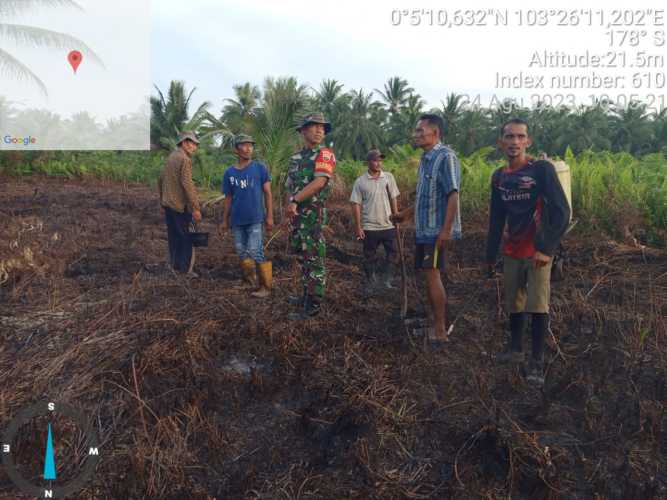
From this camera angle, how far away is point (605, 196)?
21.4 ft

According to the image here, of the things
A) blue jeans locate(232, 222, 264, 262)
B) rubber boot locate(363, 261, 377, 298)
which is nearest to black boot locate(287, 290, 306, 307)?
blue jeans locate(232, 222, 264, 262)

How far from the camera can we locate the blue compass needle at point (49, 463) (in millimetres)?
2131

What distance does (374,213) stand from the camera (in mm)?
4977

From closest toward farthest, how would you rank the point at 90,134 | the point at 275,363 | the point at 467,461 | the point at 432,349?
the point at 467,461 < the point at 275,363 < the point at 432,349 < the point at 90,134

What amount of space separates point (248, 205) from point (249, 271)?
68 centimetres

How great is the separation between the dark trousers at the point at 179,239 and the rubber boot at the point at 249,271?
0.90 m

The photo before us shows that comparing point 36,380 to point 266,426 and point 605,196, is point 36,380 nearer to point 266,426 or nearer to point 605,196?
point 266,426

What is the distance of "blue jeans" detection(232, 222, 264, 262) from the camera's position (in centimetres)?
441

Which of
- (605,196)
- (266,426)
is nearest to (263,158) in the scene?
(605,196)

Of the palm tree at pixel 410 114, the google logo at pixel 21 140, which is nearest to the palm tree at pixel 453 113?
the palm tree at pixel 410 114

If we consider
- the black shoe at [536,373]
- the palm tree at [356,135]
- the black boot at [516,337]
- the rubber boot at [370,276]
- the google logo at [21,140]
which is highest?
the palm tree at [356,135]

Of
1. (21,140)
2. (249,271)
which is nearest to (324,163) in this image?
(249,271)

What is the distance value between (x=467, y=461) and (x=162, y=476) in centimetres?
144

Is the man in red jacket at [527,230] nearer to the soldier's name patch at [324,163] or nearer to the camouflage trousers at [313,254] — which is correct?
the soldier's name patch at [324,163]
